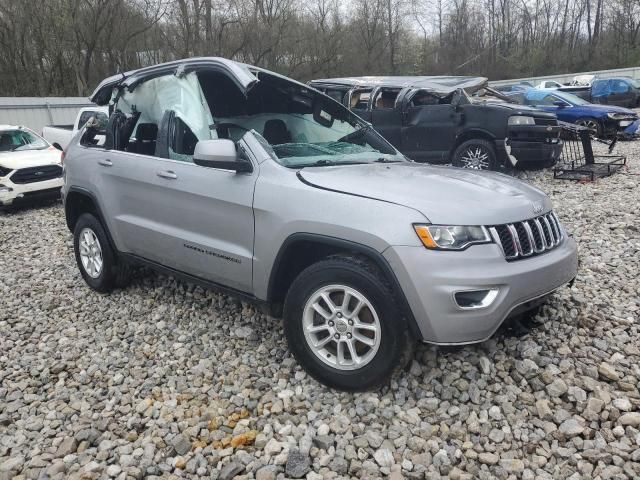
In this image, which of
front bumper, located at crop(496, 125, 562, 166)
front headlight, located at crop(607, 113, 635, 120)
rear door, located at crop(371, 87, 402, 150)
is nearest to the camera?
front bumper, located at crop(496, 125, 562, 166)

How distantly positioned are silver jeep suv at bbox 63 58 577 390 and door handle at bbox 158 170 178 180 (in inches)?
0.4

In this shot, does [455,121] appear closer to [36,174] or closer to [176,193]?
[176,193]

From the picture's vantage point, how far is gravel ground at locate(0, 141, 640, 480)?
2408mm

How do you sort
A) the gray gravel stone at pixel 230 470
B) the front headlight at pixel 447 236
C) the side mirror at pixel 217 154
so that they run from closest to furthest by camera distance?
the gray gravel stone at pixel 230 470
the front headlight at pixel 447 236
the side mirror at pixel 217 154

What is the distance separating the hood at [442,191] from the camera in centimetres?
255

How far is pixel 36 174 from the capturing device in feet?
29.8

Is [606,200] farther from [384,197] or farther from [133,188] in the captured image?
[133,188]

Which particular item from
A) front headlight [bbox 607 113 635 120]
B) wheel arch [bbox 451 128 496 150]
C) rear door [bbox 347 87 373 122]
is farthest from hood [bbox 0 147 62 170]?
front headlight [bbox 607 113 635 120]

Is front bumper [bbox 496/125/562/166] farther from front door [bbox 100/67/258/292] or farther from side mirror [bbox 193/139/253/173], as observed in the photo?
side mirror [bbox 193/139/253/173]

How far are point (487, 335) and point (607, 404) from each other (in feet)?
2.57

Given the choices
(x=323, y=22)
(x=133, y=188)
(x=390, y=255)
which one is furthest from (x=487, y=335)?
(x=323, y=22)

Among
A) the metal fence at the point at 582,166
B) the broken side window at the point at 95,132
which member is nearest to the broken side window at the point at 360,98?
the metal fence at the point at 582,166

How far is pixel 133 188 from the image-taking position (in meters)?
3.84

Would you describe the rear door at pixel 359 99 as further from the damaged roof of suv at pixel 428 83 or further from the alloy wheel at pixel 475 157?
the alloy wheel at pixel 475 157
